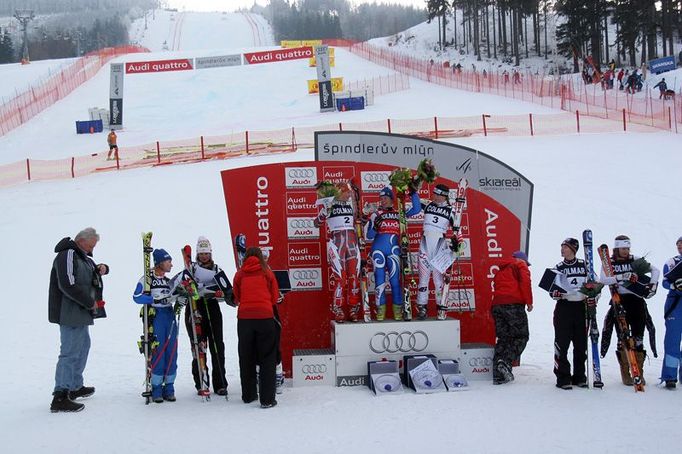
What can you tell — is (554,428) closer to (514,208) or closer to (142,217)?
(514,208)

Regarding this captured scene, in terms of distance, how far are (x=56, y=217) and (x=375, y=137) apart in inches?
495

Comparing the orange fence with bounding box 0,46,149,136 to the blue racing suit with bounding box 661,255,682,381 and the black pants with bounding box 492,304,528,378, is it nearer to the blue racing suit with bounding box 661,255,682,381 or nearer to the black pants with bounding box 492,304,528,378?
the black pants with bounding box 492,304,528,378

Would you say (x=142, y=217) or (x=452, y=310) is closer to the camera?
(x=452, y=310)

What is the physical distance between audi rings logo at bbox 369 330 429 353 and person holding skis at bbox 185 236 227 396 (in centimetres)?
171

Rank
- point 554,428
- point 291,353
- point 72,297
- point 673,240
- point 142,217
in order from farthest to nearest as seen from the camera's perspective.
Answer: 1. point 142,217
2. point 673,240
3. point 291,353
4. point 72,297
5. point 554,428

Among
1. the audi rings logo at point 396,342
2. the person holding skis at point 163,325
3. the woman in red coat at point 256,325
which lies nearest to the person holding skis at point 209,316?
the person holding skis at point 163,325

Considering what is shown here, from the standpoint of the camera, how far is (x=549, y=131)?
2684cm

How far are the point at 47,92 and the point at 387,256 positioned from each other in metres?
45.6

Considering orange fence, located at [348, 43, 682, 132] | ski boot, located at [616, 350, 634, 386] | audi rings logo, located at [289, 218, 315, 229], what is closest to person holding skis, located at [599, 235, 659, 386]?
ski boot, located at [616, 350, 634, 386]

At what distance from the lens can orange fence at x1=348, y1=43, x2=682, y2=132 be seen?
28.7 meters

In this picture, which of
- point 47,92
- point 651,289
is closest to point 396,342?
point 651,289

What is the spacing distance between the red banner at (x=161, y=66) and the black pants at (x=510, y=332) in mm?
43414

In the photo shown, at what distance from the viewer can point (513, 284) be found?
891 cm

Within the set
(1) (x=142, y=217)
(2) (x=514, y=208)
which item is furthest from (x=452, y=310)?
(1) (x=142, y=217)
